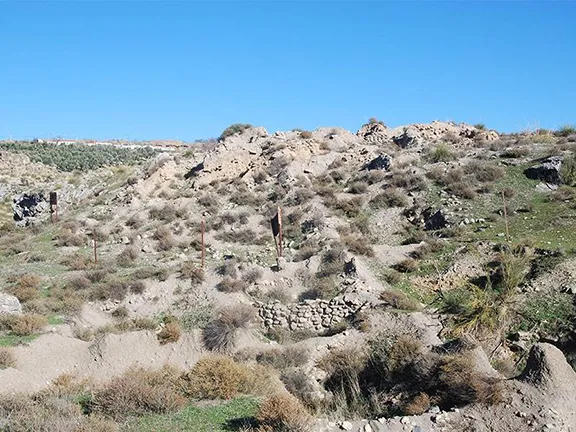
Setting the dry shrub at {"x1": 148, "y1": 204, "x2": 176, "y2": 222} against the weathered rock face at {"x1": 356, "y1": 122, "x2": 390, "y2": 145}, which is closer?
the dry shrub at {"x1": 148, "y1": 204, "x2": 176, "y2": 222}

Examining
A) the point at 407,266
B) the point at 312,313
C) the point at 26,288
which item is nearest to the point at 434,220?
the point at 407,266

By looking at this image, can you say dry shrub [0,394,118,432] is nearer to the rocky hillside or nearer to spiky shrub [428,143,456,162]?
the rocky hillside

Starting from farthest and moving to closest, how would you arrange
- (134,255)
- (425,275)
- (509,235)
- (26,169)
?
(26,169) < (134,255) < (509,235) < (425,275)

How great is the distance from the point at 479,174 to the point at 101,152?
53.8 metres

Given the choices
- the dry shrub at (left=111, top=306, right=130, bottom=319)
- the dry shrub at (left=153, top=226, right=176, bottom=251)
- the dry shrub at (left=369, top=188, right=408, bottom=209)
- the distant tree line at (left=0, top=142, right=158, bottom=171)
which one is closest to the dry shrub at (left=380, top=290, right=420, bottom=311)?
the dry shrub at (left=111, top=306, right=130, bottom=319)

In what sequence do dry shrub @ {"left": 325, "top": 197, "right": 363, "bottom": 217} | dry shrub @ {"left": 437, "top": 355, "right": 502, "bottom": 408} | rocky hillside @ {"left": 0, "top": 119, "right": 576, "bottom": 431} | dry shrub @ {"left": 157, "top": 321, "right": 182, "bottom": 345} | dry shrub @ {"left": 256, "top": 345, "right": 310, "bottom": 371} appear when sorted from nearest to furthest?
dry shrub @ {"left": 437, "top": 355, "right": 502, "bottom": 408}, rocky hillside @ {"left": 0, "top": 119, "right": 576, "bottom": 431}, dry shrub @ {"left": 256, "top": 345, "right": 310, "bottom": 371}, dry shrub @ {"left": 157, "top": 321, "right": 182, "bottom": 345}, dry shrub @ {"left": 325, "top": 197, "right": 363, "bottom": 217}

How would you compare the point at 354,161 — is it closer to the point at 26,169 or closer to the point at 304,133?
the point at 304,133

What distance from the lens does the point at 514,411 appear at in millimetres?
8656

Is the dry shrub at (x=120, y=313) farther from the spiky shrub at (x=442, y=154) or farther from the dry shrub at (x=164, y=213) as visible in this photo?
the spiky shrub at (x=442, y=154)

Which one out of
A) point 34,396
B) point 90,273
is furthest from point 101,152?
point 34,396

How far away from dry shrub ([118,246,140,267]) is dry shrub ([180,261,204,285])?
3741 millimetres

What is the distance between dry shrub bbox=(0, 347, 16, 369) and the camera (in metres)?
12.8

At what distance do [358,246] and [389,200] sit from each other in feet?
20.8

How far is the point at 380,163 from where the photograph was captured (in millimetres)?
29484
